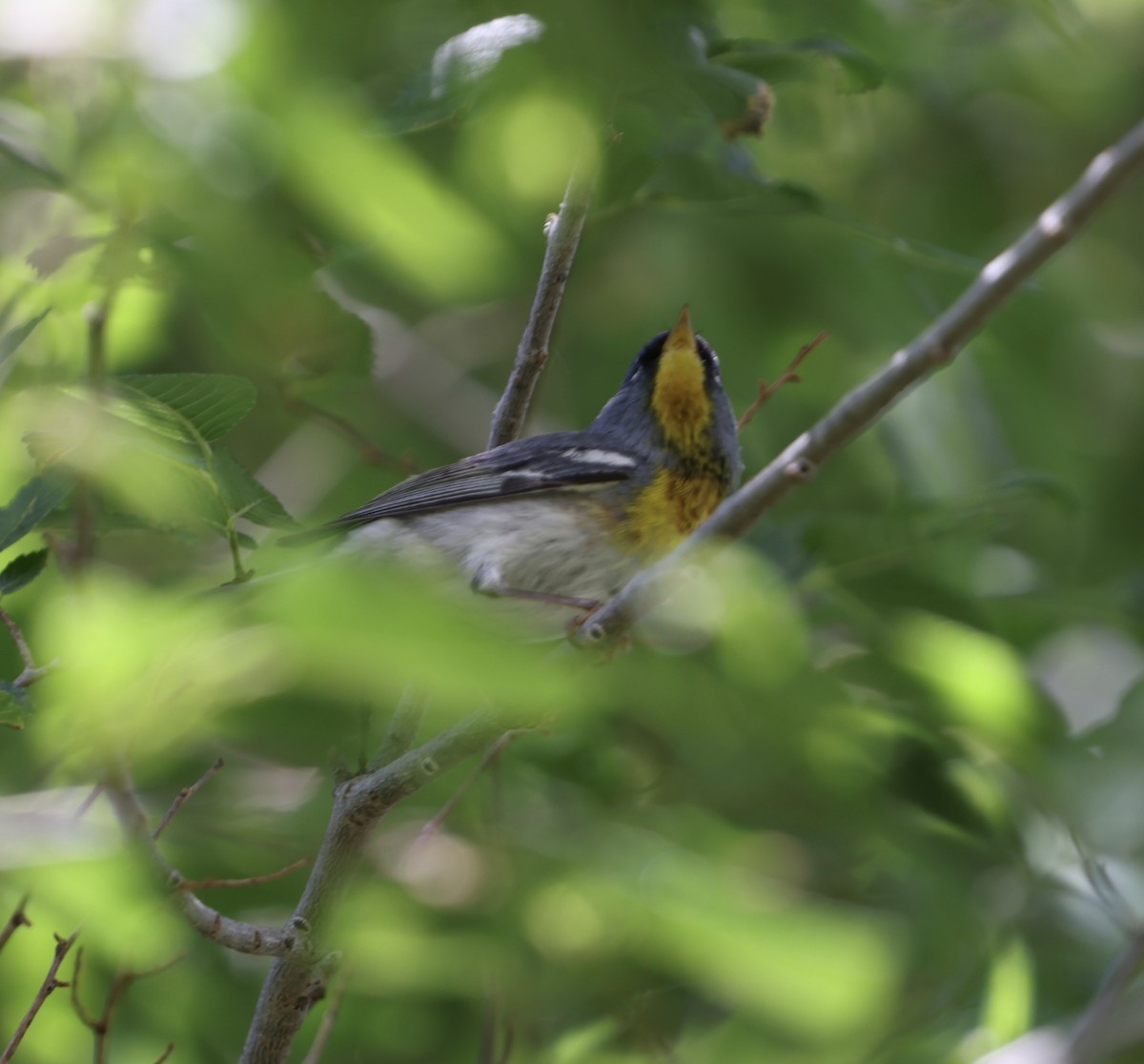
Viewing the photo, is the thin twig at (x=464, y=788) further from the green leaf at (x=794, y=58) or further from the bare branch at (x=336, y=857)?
the green leaf at (x=794, y=58)

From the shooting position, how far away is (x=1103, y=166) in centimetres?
143

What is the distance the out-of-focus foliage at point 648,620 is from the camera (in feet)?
3.42

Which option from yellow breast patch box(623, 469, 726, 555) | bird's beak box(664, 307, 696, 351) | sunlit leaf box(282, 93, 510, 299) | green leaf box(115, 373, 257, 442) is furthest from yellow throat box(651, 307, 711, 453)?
sunlit leaf box(282, 93, 510, 299)

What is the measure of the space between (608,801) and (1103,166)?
2147 millimetres

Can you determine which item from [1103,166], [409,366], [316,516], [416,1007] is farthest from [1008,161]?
[1103,166]

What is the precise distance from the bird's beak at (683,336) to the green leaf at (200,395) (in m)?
2.16

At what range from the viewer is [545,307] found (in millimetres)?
2945

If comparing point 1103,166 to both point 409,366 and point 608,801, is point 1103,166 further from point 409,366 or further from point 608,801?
point 409,366

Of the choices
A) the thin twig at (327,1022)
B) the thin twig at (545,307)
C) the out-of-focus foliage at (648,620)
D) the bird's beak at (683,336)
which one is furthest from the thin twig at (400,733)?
the bird's beak at (683,336)

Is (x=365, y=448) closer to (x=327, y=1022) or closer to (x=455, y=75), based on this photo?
(x=327, y=1022)

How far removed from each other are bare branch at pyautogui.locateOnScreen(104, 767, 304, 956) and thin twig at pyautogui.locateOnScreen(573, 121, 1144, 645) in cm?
80

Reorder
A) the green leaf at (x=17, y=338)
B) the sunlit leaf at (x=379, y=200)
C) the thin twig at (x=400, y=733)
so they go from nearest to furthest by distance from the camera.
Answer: the sunlit leaf at (x=379, y=200), the green leaf at (x=17, y=338), the thin twig at (x=400, y=733)

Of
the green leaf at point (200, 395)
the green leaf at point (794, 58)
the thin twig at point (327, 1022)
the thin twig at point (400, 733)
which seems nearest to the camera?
the green leaf at point (200, 395)

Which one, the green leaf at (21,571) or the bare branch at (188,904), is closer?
the bare branch at (188,904)
